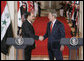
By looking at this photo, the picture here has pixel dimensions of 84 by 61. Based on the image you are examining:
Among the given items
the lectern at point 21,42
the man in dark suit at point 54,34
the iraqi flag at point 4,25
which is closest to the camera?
the lectern at point 21,42

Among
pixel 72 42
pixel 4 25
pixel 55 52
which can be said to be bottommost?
pixel 55 52

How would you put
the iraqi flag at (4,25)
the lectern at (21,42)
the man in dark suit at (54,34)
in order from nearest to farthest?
the lectern at (21,42)
the man in dark suit at (54,34)
the iraqi flag at (4,25)

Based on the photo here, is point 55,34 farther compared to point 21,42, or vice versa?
point 55,34

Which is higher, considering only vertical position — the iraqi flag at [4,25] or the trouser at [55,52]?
the iraqi flag at [4,25]

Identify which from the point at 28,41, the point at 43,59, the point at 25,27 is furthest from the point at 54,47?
the point at 43,59

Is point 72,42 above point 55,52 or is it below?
above

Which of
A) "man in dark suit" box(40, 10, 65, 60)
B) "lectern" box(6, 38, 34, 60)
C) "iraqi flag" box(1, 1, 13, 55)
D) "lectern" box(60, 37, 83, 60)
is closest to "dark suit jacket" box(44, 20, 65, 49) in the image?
"man in dark suit" box(40, 10, 65, 60)

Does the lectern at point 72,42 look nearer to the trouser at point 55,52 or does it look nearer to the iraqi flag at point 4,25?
the trouser at point 55,52

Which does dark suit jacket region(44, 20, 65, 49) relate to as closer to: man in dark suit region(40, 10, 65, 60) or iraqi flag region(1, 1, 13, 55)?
man in dark suit region(40, 10, 65, 60)

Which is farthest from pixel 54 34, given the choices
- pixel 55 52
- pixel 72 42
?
pixel 72 42

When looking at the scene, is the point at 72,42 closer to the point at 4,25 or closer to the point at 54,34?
the point at 54,34

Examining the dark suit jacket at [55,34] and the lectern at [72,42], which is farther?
the dark suit jacket at [55,34]

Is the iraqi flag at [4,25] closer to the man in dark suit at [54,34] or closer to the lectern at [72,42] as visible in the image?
the man in dark suit at [54,34]

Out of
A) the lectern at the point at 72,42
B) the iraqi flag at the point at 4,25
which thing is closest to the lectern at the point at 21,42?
the lectern at the point at 72,42
